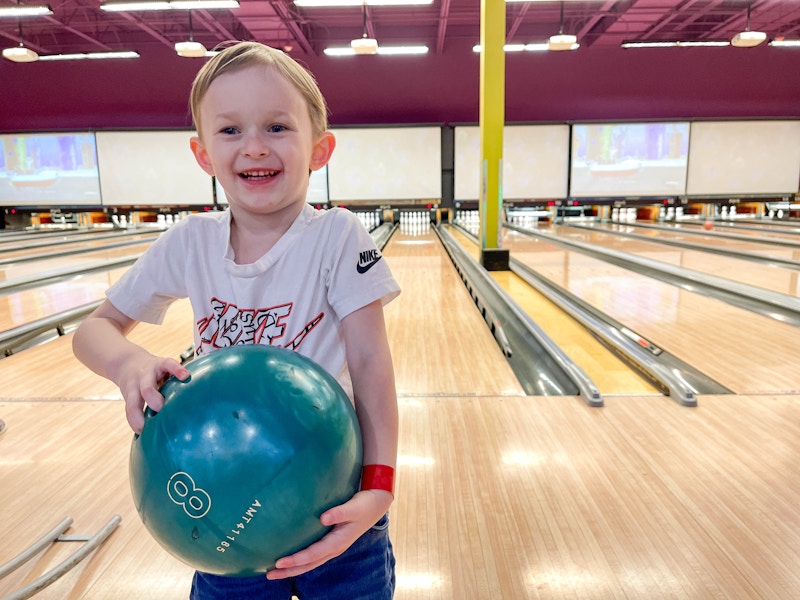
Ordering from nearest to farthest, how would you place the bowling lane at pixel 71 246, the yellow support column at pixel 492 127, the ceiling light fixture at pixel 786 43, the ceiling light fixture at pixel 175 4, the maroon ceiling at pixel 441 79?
the yellow support column at pixel 492 127, the bowling lane at pixel 71 246, the ceiling light fixture at pixel 175 4, the ceiling light fixture at pixel 786 43, the maroon ceiling at pixel 441 79

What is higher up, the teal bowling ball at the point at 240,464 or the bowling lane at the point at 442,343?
the teal bowling ball at the point at 240,464

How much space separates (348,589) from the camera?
2.26 feet

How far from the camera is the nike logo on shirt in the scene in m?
0.71

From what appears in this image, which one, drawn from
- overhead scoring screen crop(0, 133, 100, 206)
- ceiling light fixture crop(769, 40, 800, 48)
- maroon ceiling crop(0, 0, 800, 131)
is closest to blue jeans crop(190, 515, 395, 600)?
maroon ceiling crop(0, 0, 800, 131)


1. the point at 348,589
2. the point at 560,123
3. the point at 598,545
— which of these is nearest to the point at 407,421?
the point at 598,545

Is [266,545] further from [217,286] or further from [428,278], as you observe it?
[428,278]

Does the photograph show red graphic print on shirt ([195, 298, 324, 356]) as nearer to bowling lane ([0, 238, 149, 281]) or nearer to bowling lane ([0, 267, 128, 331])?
bowling lane ([0, 267, 128, 331])

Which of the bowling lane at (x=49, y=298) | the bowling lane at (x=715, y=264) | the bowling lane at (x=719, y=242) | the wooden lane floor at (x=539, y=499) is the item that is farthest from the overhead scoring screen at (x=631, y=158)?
the wooden lane floor at (x=539, y=499)

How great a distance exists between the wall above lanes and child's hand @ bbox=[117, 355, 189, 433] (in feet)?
30.7

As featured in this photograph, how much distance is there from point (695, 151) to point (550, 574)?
9.76m

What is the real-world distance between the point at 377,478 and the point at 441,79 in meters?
9.66

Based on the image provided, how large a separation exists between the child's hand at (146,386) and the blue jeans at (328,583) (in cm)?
24

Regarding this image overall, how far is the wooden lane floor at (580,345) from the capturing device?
1.94 m

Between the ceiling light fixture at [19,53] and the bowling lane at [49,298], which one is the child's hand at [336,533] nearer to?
the bowling lane at [49,298]
